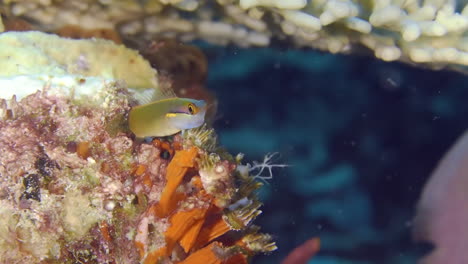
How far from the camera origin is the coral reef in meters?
2.21

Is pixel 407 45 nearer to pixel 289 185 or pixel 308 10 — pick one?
pixel 308 10

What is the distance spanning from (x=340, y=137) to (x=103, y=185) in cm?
345

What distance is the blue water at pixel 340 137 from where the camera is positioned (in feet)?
13.5

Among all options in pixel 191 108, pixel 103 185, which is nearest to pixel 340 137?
pixel 191 108

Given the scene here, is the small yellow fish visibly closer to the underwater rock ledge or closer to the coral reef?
the underwater rock ledge

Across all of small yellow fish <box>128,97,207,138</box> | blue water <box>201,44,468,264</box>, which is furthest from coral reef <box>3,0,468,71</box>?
blue water <box>201,44,468,264</box>

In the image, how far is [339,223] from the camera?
4754 mm

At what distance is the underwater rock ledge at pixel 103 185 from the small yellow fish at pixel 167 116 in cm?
11

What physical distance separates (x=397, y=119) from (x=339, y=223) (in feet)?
4.94

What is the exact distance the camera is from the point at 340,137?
452cm

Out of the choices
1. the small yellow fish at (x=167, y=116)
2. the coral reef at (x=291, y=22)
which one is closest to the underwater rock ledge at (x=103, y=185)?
the small yellow fish at (x=167, y=116)

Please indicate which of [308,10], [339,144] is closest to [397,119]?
[339,144]

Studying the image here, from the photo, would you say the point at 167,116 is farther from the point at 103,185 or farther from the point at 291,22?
the point at 291,22

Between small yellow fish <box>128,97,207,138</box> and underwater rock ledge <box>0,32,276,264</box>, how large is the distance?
11 cm
